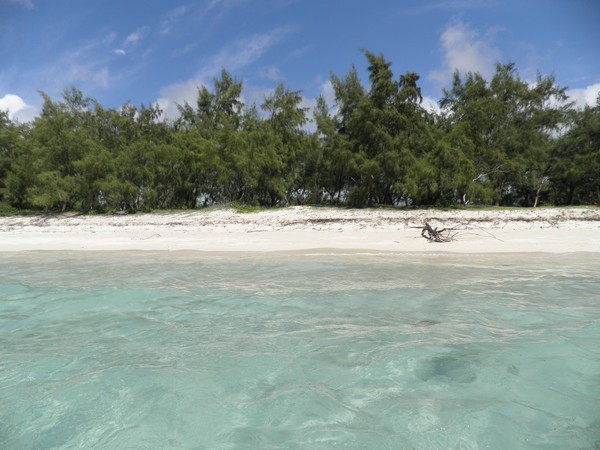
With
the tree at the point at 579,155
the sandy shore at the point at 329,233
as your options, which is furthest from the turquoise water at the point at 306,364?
the tree at the point at 579,155

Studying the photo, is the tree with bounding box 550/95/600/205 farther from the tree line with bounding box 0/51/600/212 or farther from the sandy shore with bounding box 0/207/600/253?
the sandy shore with bounding box 0/207/600/253

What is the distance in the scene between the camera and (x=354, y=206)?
28.0 metres

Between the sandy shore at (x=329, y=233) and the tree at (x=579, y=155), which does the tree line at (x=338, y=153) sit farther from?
Result: the sandy shore at (x=329, y=233)

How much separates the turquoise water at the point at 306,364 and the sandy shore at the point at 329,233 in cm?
540

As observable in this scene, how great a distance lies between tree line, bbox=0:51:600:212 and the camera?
1024 inches

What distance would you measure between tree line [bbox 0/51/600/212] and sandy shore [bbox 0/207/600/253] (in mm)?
4765

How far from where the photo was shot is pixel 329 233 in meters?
16.6

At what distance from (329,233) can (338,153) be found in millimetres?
12193

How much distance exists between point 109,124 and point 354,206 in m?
22.4

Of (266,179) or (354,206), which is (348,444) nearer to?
(354,206)

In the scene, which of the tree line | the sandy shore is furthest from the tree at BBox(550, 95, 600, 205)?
the sandy shore

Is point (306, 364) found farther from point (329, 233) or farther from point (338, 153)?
point (338, 153)

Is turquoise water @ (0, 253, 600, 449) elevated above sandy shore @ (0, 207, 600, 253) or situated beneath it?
situated beneath

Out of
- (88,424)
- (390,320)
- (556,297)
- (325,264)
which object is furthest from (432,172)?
(88,424)
